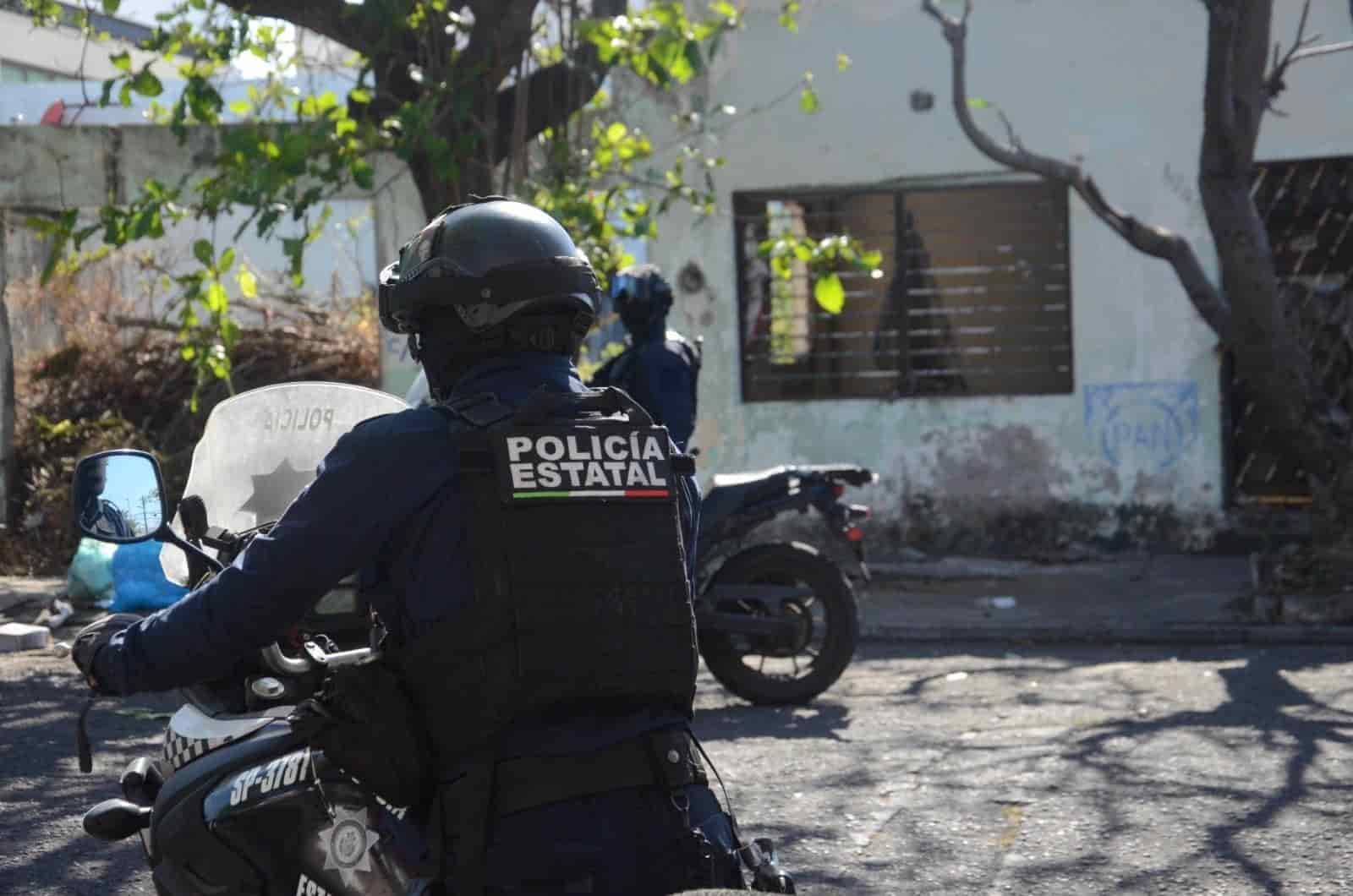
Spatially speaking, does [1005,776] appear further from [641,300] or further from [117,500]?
[117,500]

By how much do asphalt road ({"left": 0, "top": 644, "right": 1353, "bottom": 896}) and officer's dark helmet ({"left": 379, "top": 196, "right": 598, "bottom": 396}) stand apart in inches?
104

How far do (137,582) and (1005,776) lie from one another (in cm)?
539

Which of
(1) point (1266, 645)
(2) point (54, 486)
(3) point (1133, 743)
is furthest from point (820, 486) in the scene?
(2) point (54, 486)

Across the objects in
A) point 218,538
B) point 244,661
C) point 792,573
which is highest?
point 218,538

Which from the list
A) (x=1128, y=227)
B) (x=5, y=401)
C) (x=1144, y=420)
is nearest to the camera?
(x=1128, y=227)

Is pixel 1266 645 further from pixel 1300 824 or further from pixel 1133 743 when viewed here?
pixel 1300 824

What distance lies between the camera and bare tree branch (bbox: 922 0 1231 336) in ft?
35.1

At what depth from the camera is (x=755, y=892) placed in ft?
7.77

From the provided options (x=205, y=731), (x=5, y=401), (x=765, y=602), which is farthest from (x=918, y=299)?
(x=205, y=731)

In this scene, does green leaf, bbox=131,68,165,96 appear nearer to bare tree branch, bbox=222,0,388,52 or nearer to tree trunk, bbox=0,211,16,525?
bare tree branch, bbox=222,0,388,52

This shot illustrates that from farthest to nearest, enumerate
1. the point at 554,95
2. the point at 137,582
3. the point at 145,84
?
the point at 554,95, the point at 137,582, the point at 145,84

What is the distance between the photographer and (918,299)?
13.6 metres

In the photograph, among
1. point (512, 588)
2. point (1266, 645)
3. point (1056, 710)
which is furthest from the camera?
point (1266, 645)

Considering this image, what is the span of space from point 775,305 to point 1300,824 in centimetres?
854
